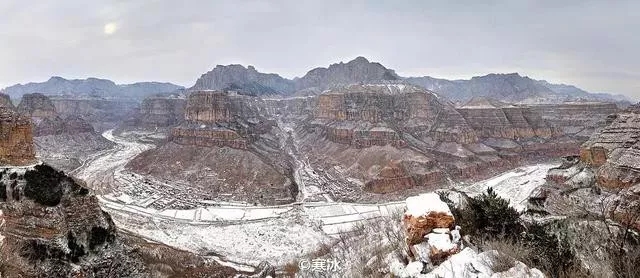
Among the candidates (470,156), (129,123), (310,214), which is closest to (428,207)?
(310,214)

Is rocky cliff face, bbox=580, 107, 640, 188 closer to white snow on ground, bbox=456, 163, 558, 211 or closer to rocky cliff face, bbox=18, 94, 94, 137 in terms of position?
white snow on ground, bbox=456, 163, 558, 211

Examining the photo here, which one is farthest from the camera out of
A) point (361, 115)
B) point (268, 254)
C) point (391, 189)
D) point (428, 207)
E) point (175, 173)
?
point (361, 115)

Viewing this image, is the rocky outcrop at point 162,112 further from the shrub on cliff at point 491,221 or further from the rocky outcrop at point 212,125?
the shrub on cliff at point 491,221

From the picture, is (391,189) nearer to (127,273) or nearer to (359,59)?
(127,273)

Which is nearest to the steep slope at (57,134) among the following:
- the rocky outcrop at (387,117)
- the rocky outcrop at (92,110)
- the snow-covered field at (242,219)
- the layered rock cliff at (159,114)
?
the layered rock cliff at (159,114)

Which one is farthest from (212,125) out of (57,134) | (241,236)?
(57,134)

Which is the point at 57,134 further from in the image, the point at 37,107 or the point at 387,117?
the point at 387,117
